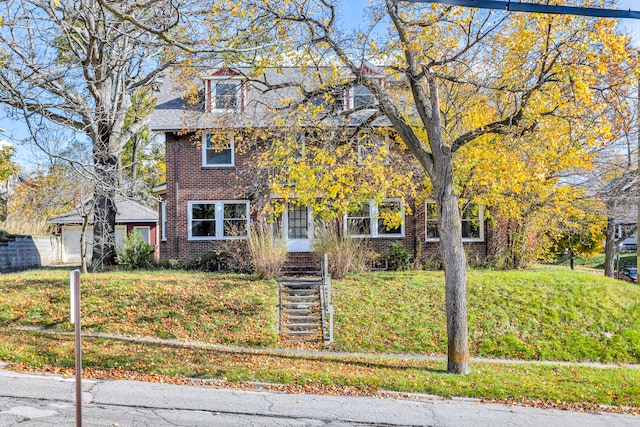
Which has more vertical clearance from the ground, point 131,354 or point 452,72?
point 452,72

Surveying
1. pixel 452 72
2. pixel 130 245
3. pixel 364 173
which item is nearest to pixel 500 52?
pixel 452 72

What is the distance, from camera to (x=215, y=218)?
24.0m

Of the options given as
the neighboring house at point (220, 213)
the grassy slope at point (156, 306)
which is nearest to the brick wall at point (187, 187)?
the neighboring house at point (220, 213)

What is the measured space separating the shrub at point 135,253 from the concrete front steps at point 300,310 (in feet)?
23.1

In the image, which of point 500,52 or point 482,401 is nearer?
point 482,401

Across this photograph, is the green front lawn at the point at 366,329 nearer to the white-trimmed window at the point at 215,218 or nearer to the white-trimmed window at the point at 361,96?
the white-trimmed window at the point at 215,218

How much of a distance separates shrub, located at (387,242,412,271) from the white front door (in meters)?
3.59

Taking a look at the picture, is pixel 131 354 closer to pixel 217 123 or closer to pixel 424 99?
pixel 217 123

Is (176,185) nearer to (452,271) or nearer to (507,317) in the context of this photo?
(507,317)

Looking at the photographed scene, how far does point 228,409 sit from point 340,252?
1132 centimetres

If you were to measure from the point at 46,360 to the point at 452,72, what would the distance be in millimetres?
11039

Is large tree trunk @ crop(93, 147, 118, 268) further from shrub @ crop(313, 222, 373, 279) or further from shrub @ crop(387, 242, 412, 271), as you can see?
shrub @ crop(387, 242, 412, 271)

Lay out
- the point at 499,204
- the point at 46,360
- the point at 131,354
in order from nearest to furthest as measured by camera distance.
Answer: the point at 46,360, the point at 131,354, the point at 499,204

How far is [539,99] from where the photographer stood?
11.0m
